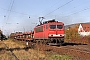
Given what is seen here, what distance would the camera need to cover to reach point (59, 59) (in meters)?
13.1

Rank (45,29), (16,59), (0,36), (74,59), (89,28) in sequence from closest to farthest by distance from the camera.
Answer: (74,59) < (16,59) < (45,29) < (0,36) < (89,28)

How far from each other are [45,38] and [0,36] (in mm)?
55444

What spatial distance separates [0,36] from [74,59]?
72313 mm

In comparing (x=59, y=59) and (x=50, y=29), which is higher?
(x=50, y=29)

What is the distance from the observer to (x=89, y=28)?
108812mm

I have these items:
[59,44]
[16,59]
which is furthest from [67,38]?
[16,59]

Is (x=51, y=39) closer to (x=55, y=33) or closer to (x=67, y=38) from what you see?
(x=55, y=33)

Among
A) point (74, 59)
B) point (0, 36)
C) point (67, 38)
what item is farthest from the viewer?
point (0, 36)

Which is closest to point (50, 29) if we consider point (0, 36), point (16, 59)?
point (16, 59)

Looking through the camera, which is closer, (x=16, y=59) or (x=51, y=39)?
(x=16, y=59)

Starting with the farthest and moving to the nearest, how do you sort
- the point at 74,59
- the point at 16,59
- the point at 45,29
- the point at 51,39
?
1. the point at 45,29
2. the point at 51,39
3. the point at 16,59
4. the point at 74,59

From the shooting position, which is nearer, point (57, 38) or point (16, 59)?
point (16, 59)

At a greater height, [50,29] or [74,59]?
[50,29]

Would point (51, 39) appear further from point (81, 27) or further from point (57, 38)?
point (81, 27)
